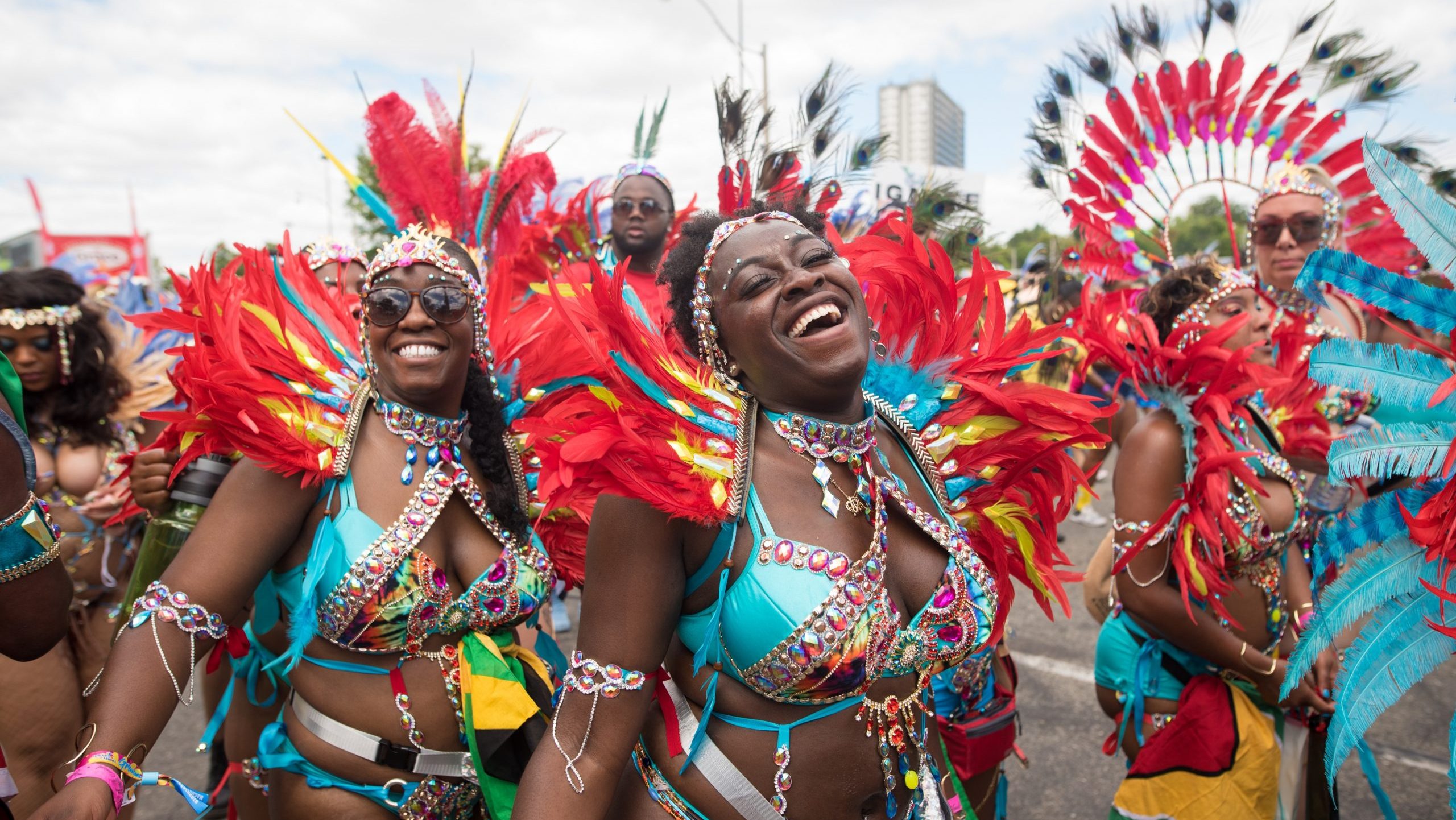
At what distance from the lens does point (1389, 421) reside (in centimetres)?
233

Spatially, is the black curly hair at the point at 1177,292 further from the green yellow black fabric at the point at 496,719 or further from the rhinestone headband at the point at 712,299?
the green yellow black fabric at the point at 496,719

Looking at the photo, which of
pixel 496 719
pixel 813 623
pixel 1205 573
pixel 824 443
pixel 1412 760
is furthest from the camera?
pixel 1412 760

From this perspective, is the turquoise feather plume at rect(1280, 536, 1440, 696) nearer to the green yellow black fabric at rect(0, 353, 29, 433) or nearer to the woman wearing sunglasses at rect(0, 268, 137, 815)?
the green yellow black fabric at rect(0, 353, 29, 433)

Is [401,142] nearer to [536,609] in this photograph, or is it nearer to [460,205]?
[460,205]

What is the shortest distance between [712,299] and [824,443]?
37cm

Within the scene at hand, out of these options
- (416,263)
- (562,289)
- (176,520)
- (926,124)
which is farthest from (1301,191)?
(176,520)

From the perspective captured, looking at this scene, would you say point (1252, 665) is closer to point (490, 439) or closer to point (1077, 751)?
point (1077, 751)

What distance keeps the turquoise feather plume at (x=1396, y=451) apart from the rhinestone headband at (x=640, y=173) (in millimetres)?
3630

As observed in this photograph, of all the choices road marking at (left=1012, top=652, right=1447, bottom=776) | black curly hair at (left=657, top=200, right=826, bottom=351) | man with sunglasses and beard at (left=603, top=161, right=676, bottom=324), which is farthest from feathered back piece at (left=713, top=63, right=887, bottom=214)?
road marking at (left=1012, top=652, right=1447, bottom=776)

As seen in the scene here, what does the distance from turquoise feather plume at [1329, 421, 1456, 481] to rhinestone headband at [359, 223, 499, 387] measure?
2.08 metres

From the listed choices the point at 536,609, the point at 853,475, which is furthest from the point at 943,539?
the point at 536,609

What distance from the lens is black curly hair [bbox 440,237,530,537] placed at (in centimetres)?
261

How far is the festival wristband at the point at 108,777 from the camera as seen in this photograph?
72.4 inches

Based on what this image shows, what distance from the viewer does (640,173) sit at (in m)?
4.91
